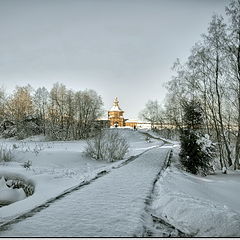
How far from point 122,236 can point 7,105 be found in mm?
41181

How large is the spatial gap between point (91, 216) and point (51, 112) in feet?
153

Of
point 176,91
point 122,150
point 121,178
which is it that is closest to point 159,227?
point 121,178

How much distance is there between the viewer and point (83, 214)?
189 inches

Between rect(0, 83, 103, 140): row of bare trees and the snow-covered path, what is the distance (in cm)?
3126

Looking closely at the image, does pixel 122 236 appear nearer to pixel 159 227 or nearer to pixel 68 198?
pixel 159 227

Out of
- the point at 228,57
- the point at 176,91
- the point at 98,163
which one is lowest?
the point at 98,163

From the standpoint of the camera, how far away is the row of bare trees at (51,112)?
40.2 m

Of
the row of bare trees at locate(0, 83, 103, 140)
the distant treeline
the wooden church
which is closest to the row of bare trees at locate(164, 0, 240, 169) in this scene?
the distant treeline

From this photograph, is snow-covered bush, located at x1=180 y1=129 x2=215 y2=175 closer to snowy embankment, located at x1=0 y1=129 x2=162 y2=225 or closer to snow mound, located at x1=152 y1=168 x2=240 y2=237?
snowy embankment, located at x1=0 y1=129 x2=162 y2=225

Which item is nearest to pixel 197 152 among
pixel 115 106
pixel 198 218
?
pixel 198 218

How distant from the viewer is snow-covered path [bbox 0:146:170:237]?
3.93m

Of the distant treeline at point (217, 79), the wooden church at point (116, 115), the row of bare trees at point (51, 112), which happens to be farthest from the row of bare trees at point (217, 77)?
the wooden church at point (116, 115)

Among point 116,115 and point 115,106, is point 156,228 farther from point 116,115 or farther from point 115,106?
point 115,106

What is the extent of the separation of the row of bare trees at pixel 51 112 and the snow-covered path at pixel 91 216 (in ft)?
103
